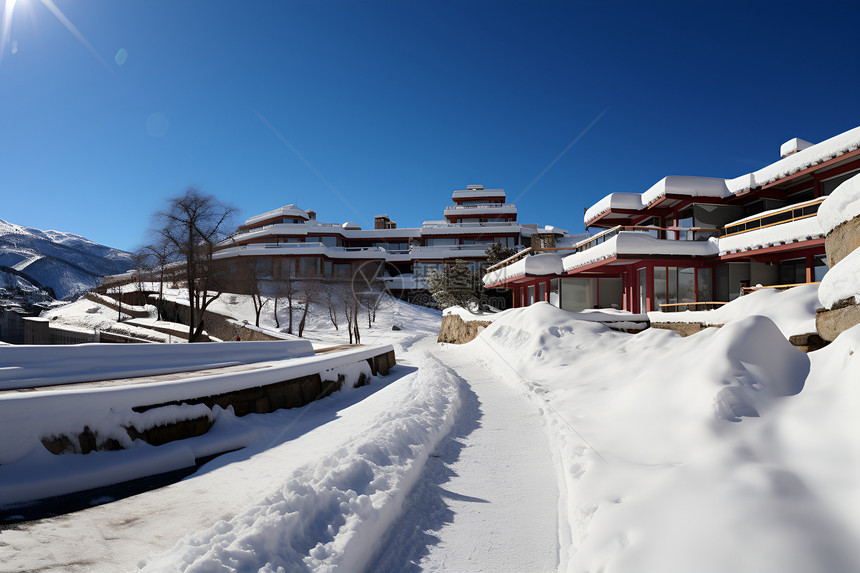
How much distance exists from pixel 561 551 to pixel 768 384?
2.95 m

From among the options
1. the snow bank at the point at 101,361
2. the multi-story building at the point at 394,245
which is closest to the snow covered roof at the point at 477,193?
the multi-story building at the point at 394,245

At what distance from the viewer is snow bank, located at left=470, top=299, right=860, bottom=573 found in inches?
103

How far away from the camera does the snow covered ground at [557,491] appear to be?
277cm

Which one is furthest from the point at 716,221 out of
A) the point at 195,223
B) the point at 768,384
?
the point at 195,223

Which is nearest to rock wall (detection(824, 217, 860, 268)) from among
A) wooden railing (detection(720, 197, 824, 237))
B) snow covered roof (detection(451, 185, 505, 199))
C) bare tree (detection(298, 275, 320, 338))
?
wooden railing (detection(720, 197, 824, 237))

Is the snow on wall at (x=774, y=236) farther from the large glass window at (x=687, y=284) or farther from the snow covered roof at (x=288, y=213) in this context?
the snow covered roof at (x=288, y=213)

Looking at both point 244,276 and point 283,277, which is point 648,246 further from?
point 244,276

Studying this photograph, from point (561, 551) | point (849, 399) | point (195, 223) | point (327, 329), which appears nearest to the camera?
point (561, 551)

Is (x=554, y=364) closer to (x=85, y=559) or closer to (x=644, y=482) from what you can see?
(x=644, y=482)

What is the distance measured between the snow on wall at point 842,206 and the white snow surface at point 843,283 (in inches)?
29.9

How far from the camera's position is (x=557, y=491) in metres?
4.37

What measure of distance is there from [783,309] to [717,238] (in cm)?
1077

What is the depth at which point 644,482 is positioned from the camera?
3768 millimetres

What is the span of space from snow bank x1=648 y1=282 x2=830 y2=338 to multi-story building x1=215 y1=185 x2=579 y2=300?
116 ft
